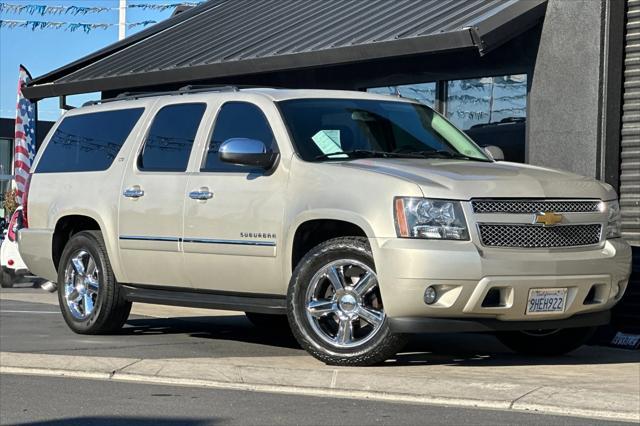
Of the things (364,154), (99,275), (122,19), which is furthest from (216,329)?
(122,19)

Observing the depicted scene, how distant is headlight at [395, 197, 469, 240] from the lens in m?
8.05

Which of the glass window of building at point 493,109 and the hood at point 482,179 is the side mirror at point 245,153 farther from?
the glass window of building at point 493,109

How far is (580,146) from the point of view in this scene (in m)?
11.6

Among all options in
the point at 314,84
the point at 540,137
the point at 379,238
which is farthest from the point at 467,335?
the point at 314,84

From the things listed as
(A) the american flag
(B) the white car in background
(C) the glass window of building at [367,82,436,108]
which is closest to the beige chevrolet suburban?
(C) the glass window of building at [367,82,436,108]

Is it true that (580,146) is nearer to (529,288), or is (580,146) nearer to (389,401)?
(529,288)

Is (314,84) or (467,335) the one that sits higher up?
(314,84)

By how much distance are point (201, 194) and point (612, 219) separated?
3.00m

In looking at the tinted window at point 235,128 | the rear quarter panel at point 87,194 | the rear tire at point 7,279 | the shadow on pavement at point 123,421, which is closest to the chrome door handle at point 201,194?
the tinted window at point 235,128

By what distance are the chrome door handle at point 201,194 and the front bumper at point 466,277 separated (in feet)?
5.48

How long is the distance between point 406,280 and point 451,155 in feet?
5.70

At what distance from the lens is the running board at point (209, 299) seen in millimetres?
9062

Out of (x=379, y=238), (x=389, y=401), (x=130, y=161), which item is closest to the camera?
(x=389, y=401)

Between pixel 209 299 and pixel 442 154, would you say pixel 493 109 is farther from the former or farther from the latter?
pixel 209 299
